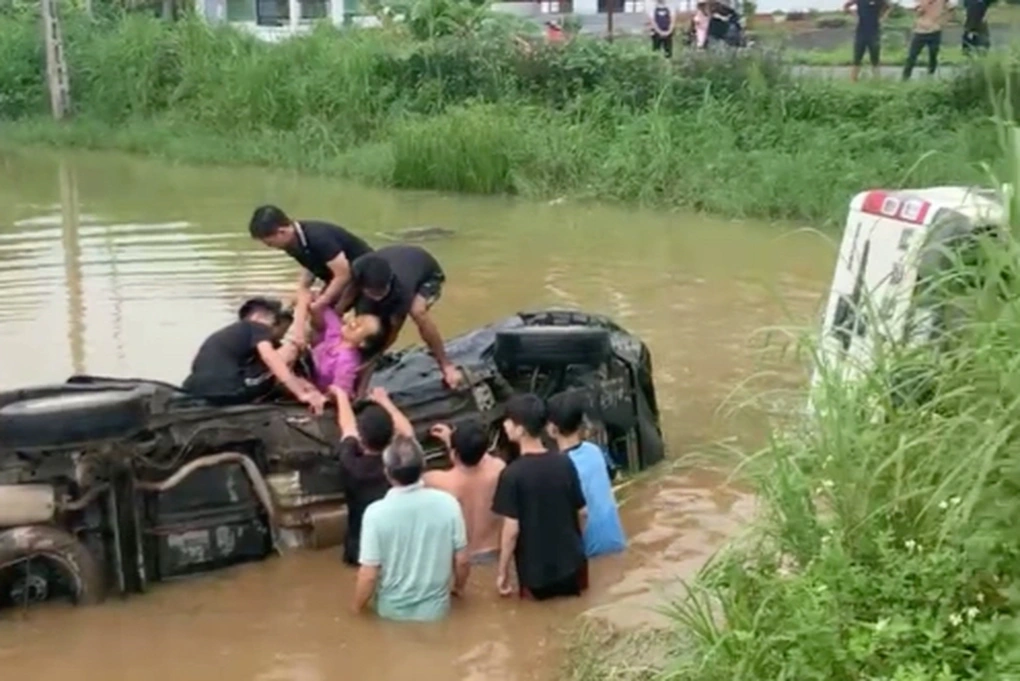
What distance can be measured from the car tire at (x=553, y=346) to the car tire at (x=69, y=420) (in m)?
2.19

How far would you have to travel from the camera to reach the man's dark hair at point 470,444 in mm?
7520

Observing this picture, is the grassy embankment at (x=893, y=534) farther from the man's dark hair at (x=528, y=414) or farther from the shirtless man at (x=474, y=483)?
the shirtless man at (x=474, y=483)

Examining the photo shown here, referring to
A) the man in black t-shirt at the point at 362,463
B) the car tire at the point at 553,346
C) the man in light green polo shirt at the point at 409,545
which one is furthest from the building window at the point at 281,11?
the man in light green polo shirt at the point at 409,545

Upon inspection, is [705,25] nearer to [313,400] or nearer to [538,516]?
[313,400]

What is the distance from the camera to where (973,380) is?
5.43 metres

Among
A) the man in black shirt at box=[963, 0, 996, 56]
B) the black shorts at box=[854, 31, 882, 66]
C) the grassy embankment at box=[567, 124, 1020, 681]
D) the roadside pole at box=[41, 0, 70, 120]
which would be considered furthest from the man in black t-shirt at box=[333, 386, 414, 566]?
the roadside pole at box=[41, 0, 70, 120]

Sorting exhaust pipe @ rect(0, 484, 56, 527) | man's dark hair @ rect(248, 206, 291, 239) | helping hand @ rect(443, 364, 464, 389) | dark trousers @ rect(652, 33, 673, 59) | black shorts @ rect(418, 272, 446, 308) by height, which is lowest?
exhaust pipe @ rect(0, 484, 56, 527)

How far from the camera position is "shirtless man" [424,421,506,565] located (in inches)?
298

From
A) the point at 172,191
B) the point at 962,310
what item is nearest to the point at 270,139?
the point at 172,191

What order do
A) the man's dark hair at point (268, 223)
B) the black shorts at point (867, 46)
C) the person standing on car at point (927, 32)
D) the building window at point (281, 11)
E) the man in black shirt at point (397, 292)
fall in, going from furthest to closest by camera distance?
1. the building window at point (281, 11)
2. the black shorts at point (867, 46)
3. the person standing on car at point (927, 32)
4. the man's dark hair at point (268, 223)
5. the man in black shirt at point (397, 292)

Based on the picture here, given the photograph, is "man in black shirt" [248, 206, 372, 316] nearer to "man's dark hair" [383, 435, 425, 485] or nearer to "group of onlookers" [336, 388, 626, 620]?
"group of onlookers" [336, 388, 626, 620]

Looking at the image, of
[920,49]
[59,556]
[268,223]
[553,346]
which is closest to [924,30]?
[920,49]

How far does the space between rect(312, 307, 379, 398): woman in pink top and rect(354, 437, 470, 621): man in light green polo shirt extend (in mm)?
1428

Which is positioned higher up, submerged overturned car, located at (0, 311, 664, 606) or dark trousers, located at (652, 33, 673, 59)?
dark trousers, located at (652, 33, 673, 59)
